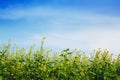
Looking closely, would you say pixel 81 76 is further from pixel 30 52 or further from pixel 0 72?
pixel 0 72

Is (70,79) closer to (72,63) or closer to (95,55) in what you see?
(72,63)

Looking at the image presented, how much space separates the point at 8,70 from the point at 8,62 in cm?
28

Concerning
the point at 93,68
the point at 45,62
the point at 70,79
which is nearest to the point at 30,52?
the point at 45,62

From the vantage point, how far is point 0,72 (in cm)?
1151

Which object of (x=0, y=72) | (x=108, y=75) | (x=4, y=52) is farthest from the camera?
(x=108, y=75)

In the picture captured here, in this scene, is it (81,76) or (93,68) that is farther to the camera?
(93,68)

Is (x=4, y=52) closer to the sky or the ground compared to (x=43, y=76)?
closer to the sky

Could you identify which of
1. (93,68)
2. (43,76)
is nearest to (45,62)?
(43,76)

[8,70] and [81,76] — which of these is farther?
[81,76]

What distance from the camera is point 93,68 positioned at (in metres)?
13.7

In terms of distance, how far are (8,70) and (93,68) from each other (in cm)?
355

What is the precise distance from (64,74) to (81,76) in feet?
3.17

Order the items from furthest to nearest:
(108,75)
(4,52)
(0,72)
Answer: (108,75) → (4,52) → (0,72)

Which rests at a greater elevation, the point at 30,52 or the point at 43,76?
the point at 30,52
